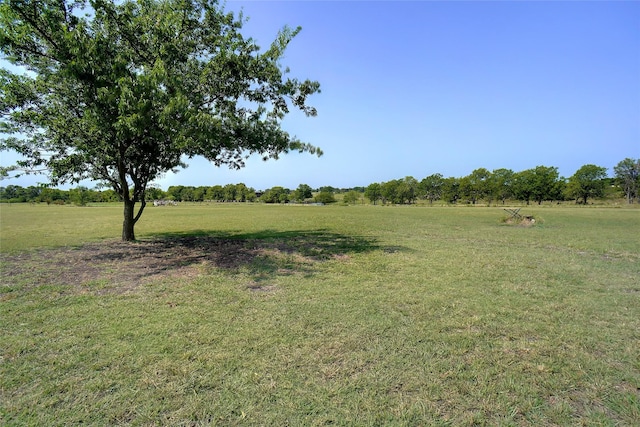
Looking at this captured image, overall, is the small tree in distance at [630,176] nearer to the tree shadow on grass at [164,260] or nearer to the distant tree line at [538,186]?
the distant tree line at [538,186]

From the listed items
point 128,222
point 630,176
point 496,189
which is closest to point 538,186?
point 496,189

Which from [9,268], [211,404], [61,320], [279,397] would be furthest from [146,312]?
[9,268]

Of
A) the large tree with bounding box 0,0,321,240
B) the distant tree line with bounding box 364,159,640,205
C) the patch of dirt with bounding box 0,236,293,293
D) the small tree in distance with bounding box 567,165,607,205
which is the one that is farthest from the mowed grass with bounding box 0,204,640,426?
the small tree in distance with bounding box 567,165,607,205

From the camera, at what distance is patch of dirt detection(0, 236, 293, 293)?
736cm

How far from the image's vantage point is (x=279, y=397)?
9.89 ft

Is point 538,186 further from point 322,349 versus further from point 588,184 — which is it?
point 322,349

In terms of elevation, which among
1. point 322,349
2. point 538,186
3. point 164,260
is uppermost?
point 538,186

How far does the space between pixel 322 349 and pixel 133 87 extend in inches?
281

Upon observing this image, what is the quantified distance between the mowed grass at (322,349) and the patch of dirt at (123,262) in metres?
0.18

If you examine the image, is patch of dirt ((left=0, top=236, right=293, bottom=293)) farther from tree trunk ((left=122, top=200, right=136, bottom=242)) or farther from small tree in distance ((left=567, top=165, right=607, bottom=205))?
small tree in distance ((left=567, top=165, right=607, bottom=205))

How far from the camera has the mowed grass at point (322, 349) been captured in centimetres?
286

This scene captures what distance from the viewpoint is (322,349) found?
397 centimetres

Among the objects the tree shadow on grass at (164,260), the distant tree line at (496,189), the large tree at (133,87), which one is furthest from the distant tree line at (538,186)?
the large tree at (133,87)

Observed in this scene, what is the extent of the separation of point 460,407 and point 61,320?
5.91m
